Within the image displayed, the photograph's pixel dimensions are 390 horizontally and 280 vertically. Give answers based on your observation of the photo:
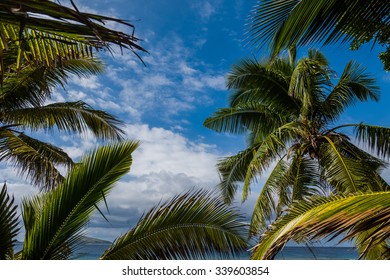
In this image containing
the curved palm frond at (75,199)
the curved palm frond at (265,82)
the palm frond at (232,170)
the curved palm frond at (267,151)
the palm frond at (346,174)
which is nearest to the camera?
the curved palm frond at (75,199)

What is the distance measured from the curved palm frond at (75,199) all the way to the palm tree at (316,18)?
1515mm

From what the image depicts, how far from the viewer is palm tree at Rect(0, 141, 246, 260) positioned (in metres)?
3.42

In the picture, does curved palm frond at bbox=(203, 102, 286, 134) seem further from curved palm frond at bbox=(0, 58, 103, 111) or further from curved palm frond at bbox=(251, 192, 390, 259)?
curved palm frond at bbox=(251, 192, 390, 259)

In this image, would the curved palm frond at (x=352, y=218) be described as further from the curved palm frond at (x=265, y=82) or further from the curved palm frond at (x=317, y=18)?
the curved palm frond at (x=265, y=82)

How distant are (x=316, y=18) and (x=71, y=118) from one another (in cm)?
632

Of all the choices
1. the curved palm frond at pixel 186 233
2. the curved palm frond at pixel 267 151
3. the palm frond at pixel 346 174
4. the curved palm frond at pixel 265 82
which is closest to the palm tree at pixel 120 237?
the curved palm frond at pixel 186 233

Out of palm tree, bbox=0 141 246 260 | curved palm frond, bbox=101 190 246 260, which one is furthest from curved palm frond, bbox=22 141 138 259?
curved palm frond, bbox=101 190 246 260

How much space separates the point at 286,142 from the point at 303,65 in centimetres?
214

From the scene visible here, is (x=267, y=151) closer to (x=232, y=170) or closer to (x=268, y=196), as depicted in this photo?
(x=268, y=196)

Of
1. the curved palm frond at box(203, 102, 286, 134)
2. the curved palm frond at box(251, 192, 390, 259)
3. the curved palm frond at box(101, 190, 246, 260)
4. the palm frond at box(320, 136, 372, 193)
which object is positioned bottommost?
the curved palm frond at box(251, 192, 390, 259)

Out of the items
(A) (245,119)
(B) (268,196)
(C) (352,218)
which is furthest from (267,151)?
(C) (352,218)

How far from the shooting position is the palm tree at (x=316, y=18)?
2660 millimetres

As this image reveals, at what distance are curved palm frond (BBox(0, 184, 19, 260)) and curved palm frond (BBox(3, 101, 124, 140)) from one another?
4.42 meters
